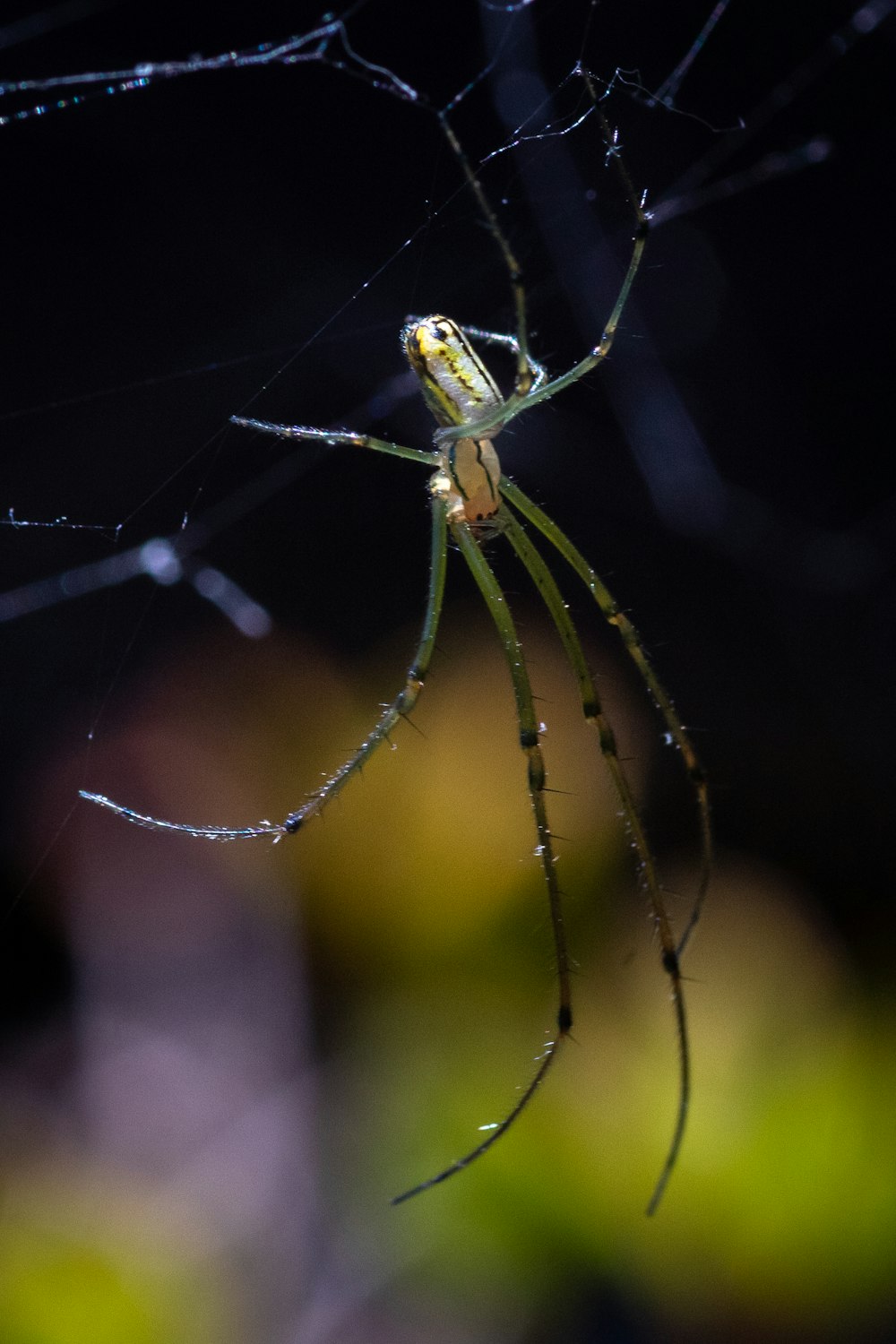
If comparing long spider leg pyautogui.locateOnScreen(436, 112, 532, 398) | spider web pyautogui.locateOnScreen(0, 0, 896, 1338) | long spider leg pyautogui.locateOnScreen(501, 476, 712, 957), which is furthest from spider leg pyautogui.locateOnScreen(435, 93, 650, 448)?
spider web pyautogui.locateOnScreen(0, 0, 896, 1338)

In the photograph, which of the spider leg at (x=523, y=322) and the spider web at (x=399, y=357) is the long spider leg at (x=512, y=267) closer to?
the spider leg at (x=523, y=322)

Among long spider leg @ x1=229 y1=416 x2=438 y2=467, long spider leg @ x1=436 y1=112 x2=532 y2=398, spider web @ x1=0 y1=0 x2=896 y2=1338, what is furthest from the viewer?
spider web @ x1=0 y1=0 x2=896 y2=1338

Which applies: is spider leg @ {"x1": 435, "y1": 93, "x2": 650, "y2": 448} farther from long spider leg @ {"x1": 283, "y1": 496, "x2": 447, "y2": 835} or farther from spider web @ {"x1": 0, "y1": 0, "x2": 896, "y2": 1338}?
spider web @ {"x1": 0, "y1": 0, "x2": 896, "y2": 1338}

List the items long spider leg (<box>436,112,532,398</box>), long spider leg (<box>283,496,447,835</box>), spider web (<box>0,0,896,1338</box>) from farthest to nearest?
1. spider web (<box>0,0,896,1338</box>)
2. long spider leg (<box>283,496,447,835</box>)
3. long spider leg (<box>436,112,532,398</box>)

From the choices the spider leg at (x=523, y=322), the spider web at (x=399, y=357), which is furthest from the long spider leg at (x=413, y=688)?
the spider web at (x=399, y=357)

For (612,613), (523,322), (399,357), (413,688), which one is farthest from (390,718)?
(399,357)

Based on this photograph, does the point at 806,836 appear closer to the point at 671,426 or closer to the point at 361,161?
the point at 671,426

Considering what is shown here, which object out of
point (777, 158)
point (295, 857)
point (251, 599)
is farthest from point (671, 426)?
point (295, 857)
